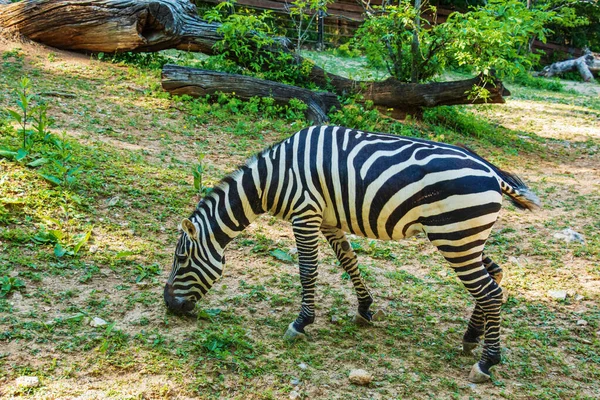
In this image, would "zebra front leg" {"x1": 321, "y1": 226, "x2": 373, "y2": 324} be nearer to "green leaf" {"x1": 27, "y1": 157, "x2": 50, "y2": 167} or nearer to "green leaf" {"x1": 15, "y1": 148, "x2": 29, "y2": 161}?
"green leaf" {"x1": 27, "y1": 157, "x2": 50, "y2": 167}

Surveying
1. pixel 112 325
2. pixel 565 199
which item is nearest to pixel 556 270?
pixel 565 199

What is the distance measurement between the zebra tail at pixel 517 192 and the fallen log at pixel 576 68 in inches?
854

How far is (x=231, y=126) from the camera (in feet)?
31.8

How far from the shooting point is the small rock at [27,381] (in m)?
3.64

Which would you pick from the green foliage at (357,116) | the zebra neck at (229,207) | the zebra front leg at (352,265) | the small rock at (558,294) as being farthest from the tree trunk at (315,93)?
the zebra neck at (229,207)

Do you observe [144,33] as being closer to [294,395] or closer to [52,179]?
[52,179]

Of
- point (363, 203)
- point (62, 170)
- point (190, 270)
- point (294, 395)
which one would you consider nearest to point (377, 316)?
point (363, 203)

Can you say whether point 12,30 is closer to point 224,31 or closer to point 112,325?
point 224,31

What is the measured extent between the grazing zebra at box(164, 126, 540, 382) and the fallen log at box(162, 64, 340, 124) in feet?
18.0

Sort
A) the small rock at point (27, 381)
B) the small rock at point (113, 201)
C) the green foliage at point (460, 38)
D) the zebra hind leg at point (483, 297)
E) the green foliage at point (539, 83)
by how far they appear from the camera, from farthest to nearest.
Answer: the green foliage at point (539, 83), the green foliage at point (460, 38), the small rock at point (113, 201), the zebra hind leg at point (483, 297), the small rock at point (27, 381)

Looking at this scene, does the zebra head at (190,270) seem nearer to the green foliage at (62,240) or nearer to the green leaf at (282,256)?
the green foliage at (62,240)

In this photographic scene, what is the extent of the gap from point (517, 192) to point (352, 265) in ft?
5.22

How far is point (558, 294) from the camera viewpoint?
5.84m

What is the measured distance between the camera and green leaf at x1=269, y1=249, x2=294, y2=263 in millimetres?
6242
